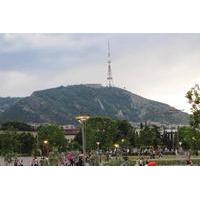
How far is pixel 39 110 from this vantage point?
3294cm

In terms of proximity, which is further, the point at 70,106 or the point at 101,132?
the point at 70,106

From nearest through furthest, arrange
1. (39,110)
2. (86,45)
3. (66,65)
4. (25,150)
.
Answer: (86,45) < (66,65) < (25,150) < (39,110)

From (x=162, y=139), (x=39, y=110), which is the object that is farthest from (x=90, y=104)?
(x=162, y=139)

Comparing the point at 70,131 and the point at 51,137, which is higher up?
the point at 70,131

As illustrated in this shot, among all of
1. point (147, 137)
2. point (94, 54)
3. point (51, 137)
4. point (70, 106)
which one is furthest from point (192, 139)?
point (147, 137)

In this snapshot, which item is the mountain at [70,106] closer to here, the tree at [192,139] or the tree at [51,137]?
the tree at [51,137]

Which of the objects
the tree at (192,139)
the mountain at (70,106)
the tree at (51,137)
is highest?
the mountain at (70,106)

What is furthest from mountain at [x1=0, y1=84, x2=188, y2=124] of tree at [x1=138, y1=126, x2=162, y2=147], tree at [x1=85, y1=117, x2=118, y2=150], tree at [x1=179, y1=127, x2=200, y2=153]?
tree at [x1=179, y1=127, x2=200, y2=153]

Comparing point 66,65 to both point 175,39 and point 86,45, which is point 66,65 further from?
point 175,39

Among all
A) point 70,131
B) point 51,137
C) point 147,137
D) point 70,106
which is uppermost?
point 70,106

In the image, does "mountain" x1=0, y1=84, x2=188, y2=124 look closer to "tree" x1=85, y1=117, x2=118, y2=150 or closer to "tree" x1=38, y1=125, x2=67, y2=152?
"tree" x1=85, y1=117, x2=118, y2=150

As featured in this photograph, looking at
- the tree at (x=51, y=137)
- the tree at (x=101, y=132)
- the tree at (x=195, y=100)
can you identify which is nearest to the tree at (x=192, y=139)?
the tree at (x=195, y=100)

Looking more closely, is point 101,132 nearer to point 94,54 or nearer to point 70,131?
point 70,131
